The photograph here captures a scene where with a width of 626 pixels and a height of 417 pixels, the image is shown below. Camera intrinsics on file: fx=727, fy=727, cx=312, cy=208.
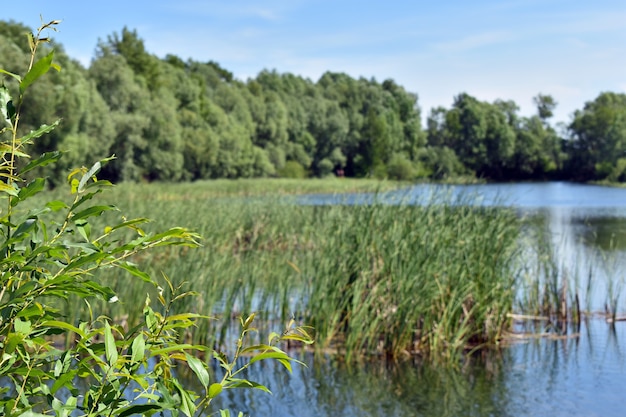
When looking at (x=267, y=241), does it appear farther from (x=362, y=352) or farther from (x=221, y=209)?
(x=362, y=352)

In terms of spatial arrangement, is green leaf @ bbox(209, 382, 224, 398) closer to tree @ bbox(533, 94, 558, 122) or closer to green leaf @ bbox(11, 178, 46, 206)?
green leaf @ bbox(11, 178, 46, 206)

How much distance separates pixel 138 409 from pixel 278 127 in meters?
68.4

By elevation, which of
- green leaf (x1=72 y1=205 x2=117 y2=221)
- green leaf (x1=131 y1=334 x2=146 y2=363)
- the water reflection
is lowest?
the water reflection

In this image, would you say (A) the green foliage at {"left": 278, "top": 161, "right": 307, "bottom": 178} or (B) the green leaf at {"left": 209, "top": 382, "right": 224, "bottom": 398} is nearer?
(B) the green leaf at {"left": 209, "top": 382, "right": 224, "bottom": 398}

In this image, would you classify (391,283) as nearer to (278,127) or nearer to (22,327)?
(22,327)

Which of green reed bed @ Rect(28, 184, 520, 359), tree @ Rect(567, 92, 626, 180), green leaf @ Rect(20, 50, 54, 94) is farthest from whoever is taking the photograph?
tree @ Rect(567, 92, 626, 180)

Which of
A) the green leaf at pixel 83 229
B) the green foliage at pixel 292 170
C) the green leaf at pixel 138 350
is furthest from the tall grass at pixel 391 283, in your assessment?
the green foliage at pixel 292 170

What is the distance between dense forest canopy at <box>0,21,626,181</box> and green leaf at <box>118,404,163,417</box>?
1148 inches

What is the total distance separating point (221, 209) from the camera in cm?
1634

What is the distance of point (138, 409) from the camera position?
1.54 meters

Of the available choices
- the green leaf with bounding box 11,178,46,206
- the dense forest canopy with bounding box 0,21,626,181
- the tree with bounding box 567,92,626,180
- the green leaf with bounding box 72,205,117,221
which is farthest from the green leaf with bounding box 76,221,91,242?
the tree with bounding box 567,92,626,180

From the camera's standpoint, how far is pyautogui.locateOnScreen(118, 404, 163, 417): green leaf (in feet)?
4.87

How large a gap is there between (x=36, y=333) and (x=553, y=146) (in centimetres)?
7602

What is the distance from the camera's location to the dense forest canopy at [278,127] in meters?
37.9
